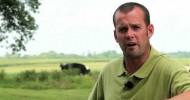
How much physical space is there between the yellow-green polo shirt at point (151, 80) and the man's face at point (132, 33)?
8 cm

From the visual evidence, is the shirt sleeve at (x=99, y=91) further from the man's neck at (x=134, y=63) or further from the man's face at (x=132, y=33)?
the man's face at (x=132, y=33)

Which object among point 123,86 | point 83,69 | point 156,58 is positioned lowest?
→ point 83,69

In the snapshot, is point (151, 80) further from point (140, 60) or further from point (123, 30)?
point (123, 30)

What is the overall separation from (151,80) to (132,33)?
0.80 feet

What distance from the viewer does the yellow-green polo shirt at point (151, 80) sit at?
6.60 feet

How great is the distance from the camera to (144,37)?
7.17 ft

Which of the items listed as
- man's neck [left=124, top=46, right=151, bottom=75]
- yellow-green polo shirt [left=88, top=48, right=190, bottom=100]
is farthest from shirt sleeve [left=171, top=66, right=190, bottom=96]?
man's neck [left=124, top=46, right=151, bottom=75]

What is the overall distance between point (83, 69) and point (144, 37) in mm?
24548

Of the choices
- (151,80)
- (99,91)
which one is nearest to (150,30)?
(151,80)

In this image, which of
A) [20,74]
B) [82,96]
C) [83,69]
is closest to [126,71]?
[82,96]

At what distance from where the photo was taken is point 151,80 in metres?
2.18

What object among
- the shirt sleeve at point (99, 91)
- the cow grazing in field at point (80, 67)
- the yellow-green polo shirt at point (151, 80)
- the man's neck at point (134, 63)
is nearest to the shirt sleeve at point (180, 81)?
the yellow-green polo shirt at point (151, 80)

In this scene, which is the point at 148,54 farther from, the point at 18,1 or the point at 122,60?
the point at 18,1

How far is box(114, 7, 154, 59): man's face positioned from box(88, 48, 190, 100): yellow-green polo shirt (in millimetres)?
78
